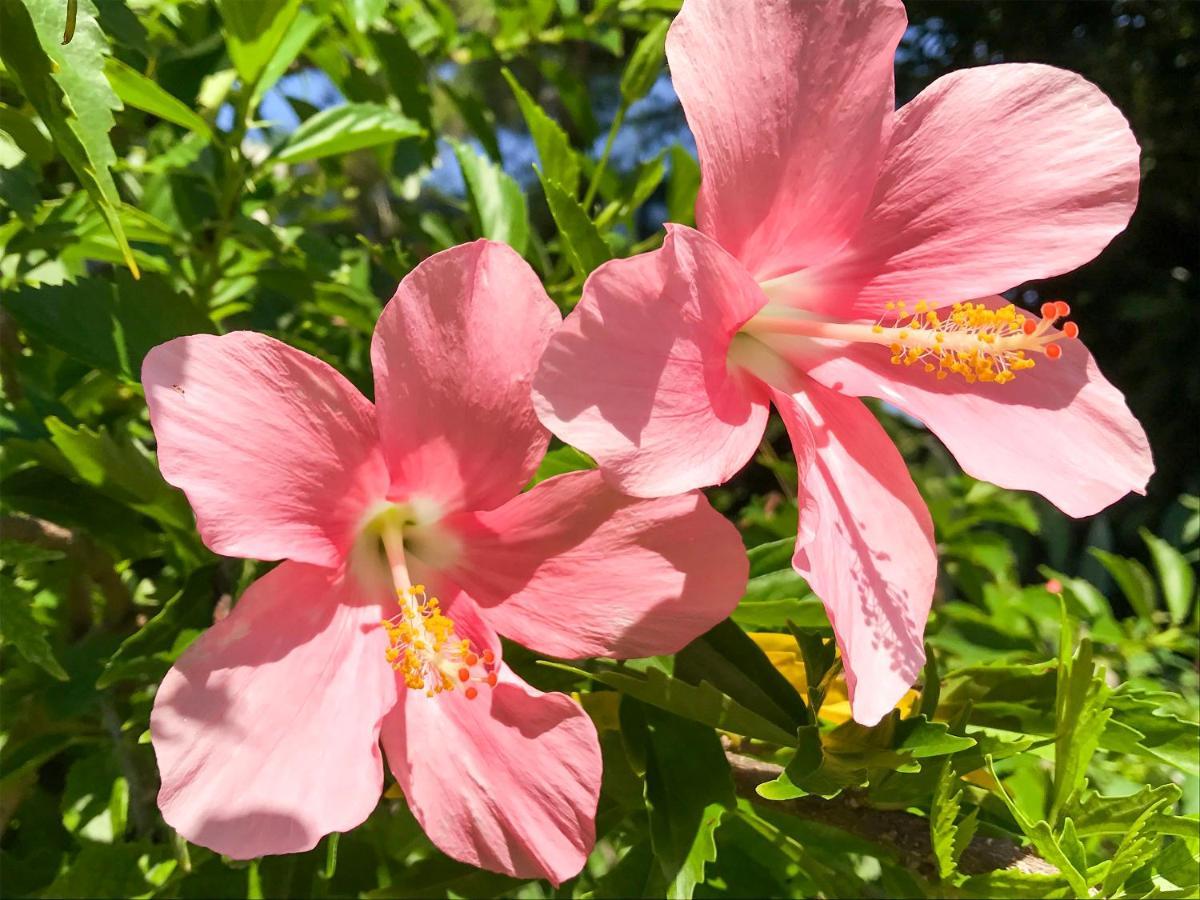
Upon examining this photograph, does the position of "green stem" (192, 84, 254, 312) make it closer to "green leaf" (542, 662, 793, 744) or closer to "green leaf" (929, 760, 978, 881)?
"green leaf" (542, 662, 793, 744)

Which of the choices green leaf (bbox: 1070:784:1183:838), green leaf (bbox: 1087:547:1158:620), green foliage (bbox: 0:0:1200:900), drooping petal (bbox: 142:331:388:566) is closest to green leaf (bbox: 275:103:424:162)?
green foliage (bbox: 0:0:1200:900)

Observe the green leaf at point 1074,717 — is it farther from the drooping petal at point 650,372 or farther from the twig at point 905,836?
the drooping petal at point 650,372

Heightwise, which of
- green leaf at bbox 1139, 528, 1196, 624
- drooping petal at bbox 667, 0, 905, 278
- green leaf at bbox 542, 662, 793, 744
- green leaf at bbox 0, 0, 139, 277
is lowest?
green leaf at bbox 1139, 528, 1196, 624

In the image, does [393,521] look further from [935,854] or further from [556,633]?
[935,854]

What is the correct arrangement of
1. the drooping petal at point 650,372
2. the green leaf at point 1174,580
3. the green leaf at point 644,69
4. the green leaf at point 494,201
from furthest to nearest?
the green leaf at point 1174,580 < the green leaf at point 644,69 < the green leaf at point 494,201 < the drooping petal at point 650,372

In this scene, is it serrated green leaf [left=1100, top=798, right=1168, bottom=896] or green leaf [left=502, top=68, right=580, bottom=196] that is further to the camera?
green leaf [left=502, top=68, right=580, bottom=196]

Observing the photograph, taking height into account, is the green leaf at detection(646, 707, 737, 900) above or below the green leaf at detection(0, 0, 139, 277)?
below

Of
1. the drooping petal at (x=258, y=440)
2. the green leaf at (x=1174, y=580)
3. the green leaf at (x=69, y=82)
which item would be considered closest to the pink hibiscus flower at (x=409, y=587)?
the drooping petal at (x=258, y=440)

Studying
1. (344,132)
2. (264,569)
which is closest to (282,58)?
(344,132)
